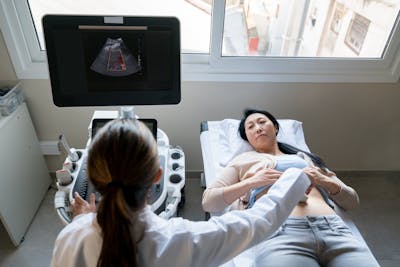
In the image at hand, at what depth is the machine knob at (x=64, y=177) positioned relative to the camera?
4.04 ft

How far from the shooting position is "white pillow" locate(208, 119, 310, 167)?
157 cm

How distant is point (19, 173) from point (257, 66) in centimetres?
143

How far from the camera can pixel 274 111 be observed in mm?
1981

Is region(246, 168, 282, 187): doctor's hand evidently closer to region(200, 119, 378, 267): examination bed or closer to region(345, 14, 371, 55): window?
region(200, 119, 378, 267): examination bed

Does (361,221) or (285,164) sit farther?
(361,221)

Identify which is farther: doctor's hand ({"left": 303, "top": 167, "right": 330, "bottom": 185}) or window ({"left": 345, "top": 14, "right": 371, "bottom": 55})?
window ({"left": 345, "top": 14, "right": 371, "bottom": 55})

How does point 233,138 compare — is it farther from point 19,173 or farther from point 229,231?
point 19,173

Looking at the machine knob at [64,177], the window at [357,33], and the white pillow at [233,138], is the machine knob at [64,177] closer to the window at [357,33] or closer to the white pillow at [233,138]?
the white pillow at [233,138]

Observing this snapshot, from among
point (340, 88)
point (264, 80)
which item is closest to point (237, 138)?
point (264, 80)

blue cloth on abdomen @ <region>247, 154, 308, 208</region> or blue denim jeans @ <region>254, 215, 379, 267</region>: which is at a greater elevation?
blue cloth on abdomen @ <region>247, 154, 308, 208</region>

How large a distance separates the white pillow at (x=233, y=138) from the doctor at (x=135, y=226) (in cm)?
66

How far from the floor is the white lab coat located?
1014 mm

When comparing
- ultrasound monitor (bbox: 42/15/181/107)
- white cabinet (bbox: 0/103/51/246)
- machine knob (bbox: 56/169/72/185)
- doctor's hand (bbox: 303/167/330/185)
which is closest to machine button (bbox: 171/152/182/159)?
ultrasound monitor (bbox: 42/15/181/107)

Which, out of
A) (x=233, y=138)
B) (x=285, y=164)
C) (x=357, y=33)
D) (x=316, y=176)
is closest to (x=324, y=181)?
(x=316, y=176)
